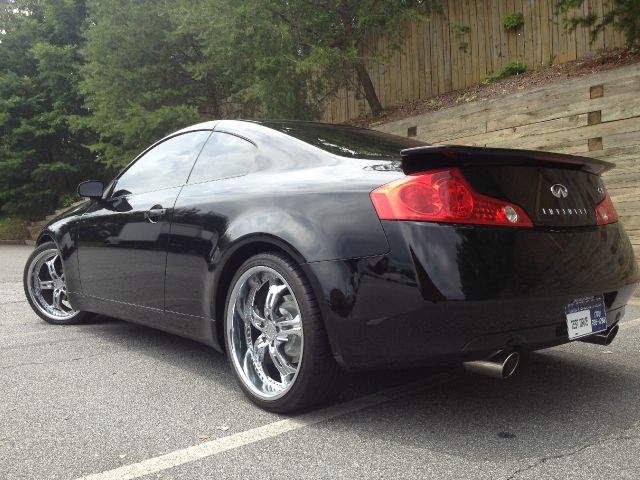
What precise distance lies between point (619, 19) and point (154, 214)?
6671 millimetres

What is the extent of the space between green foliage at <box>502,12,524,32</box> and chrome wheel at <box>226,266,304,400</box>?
7925 mm

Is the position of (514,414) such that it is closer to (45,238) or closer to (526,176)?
(526,176)

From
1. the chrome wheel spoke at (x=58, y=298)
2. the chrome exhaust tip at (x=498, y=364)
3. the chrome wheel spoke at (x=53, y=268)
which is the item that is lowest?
the chrome wheel spoke at (x=58, y=298)

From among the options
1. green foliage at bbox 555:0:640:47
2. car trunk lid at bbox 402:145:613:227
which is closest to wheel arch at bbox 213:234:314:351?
car trunk lid at bbox 402:145:613:227

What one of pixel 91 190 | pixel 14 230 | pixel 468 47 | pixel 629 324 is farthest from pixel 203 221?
pixel 14 230

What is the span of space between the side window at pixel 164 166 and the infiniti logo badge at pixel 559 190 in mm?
2050

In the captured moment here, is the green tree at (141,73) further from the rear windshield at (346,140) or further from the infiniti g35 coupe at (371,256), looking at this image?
the infiniti g35 coupe at (371,256)

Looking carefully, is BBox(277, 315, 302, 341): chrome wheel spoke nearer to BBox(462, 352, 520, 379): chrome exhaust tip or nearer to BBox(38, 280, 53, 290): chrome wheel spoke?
BBox(462, 352, 520, 379): chrome exhaust tip

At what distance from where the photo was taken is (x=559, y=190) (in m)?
2.73

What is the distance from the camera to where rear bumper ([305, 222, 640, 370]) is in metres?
2.35

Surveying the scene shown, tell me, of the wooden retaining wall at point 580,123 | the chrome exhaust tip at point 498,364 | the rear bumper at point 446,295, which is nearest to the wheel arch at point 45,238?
the rear bumper at point 446,295

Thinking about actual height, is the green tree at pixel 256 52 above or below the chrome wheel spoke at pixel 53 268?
above

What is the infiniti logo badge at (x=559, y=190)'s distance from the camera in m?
2.70

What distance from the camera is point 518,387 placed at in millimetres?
3160
